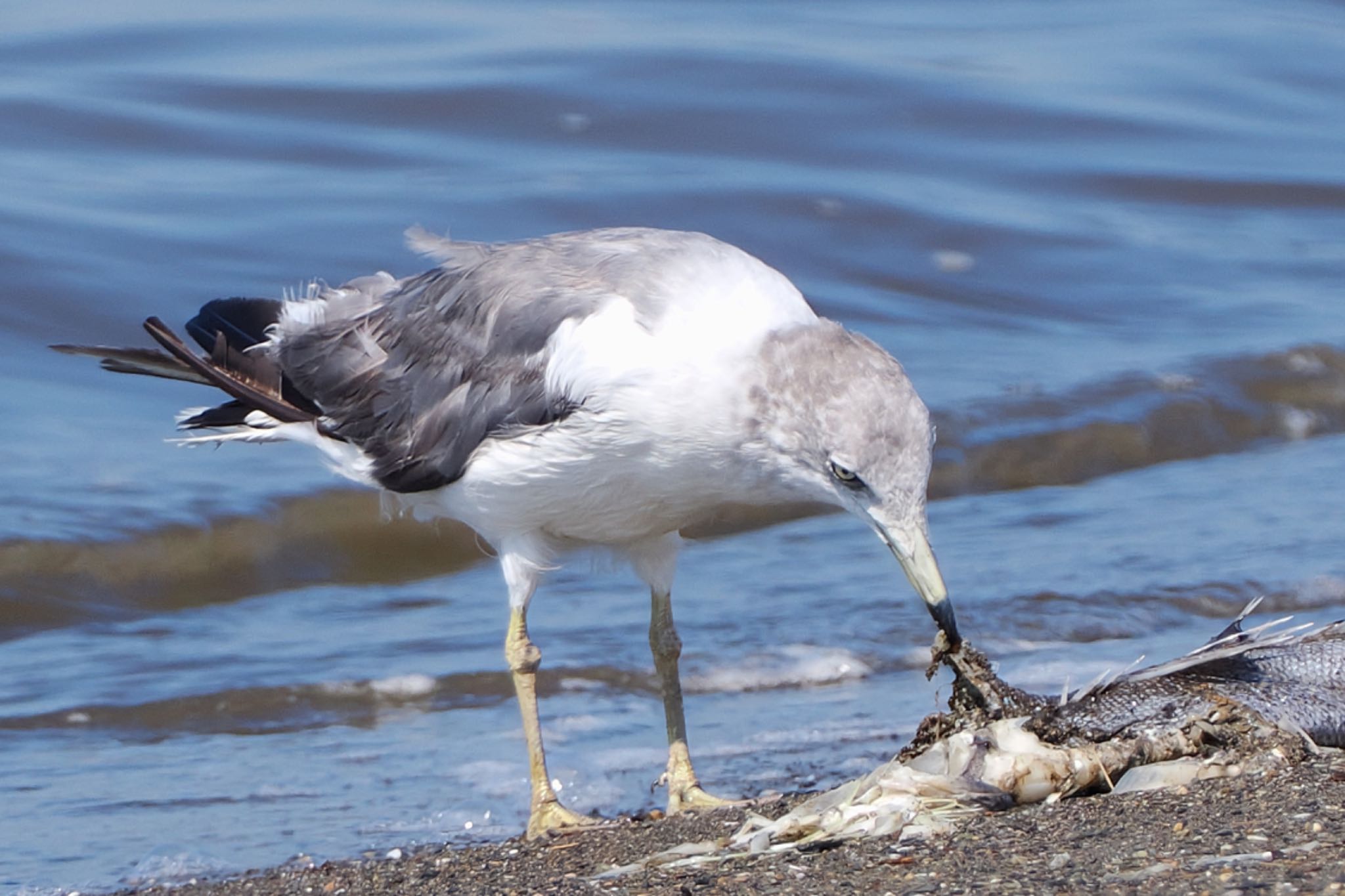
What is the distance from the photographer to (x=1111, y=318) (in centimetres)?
1109

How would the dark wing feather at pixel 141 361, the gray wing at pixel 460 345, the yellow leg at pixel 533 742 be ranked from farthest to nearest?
the dark wing feather at pixel 141 361, the yellow leg at pixel 533 742, the gray wing at pixel 460 345

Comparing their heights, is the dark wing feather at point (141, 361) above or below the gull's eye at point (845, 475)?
below

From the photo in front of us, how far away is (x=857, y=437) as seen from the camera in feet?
13.3

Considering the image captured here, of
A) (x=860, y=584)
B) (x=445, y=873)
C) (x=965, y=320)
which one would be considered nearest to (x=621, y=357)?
(x=445, y=873)

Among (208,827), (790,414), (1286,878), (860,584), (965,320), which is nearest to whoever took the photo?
(1286,878)

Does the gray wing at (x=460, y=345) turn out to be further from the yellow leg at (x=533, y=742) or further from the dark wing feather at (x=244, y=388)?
the yellow leg at (x=533, y=742)

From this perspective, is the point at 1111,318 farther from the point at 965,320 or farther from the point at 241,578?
the point at 241,578

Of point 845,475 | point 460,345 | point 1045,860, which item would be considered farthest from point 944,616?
point 460,345

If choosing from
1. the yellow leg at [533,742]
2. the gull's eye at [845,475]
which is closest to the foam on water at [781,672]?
the yellow leg at [533,742]

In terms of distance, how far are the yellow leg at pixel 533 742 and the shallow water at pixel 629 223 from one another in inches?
7.4

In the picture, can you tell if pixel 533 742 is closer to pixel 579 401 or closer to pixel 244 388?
pixel 579 401

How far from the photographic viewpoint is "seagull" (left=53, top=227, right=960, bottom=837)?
415 centimetres

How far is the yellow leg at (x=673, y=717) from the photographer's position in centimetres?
505

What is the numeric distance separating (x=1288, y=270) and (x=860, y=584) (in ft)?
19.7
